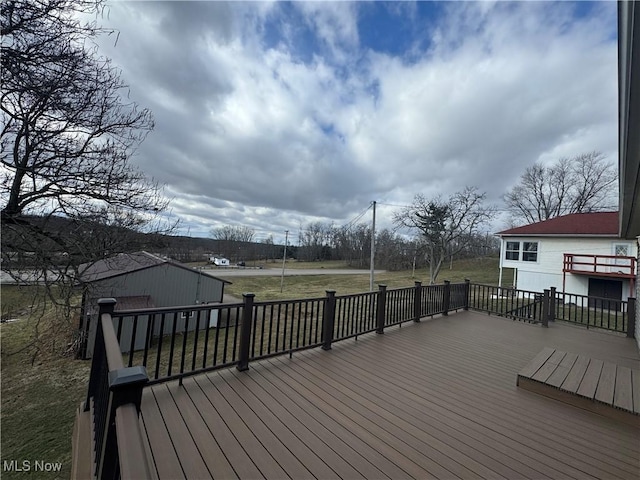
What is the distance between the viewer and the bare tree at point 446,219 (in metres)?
18.2

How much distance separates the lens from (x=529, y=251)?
15.1 meters

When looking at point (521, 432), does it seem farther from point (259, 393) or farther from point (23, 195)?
point (23, 195)

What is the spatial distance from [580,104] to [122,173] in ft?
29.1

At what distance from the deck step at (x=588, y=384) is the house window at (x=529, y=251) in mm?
13884

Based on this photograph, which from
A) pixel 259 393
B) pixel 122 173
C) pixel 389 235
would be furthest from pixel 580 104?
pixel 389 235

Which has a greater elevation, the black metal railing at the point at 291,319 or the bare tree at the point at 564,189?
the bare tree at the point at 564,189

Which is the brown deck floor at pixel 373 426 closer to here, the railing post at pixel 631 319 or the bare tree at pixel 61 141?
the bare tree at pixel 61 141

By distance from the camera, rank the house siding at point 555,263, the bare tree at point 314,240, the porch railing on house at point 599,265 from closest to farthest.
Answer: the porch railing on house at point 599,265
the house siding at point 555,263
the bare tree at point 314,240

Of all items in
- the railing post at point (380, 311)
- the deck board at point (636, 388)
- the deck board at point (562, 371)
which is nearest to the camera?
the deck board at point (636, 388)

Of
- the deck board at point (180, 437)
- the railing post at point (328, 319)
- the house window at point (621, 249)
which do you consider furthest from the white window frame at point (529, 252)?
the deck board at point (180, 437)

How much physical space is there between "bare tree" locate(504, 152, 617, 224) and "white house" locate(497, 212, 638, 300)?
321 inches

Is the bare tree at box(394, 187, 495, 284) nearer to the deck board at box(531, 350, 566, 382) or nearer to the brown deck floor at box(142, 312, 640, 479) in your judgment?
the deck board at box(531, 350, 566, 382)

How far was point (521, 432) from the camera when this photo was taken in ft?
7.43
